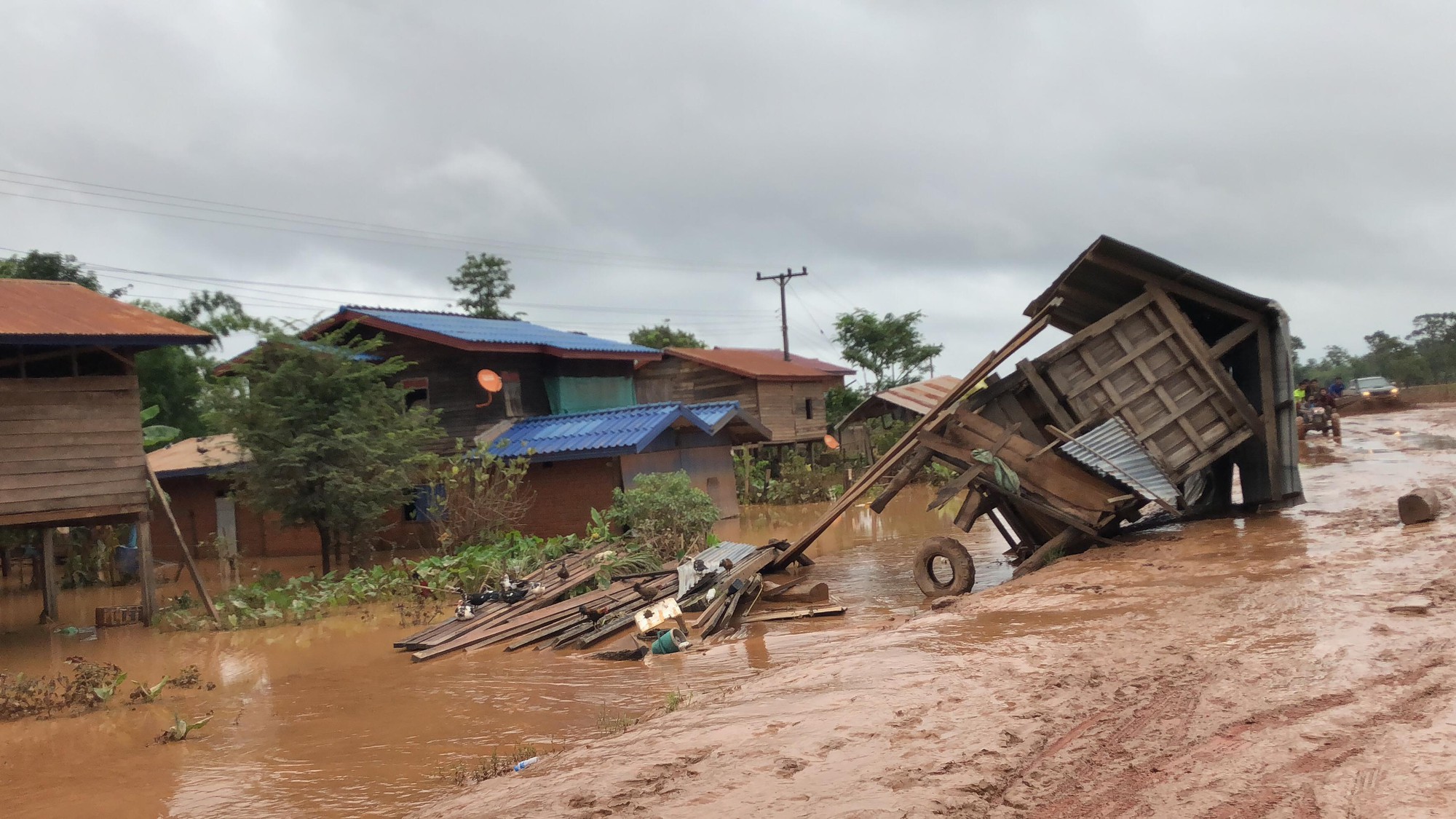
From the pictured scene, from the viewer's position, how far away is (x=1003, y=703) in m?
6.05

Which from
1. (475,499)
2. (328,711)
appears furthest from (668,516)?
(328,711)

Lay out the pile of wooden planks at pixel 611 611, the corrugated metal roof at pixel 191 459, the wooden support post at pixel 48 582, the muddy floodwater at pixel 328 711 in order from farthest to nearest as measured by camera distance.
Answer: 1. the corrugated metal roof at pixel 191 459
2. the wooden support post at pixel 48 582
3. the pile of wooden planks at pixel 611 611
4. the muddy floodwater at pixel 328 711

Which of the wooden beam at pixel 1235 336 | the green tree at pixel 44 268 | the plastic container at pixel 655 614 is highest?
the green tree at pixel 44 268

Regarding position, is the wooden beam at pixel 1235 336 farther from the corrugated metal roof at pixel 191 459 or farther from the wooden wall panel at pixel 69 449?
the corrugated metal roof at pixel 191 459

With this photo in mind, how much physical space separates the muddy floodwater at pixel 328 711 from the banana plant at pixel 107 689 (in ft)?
0.71

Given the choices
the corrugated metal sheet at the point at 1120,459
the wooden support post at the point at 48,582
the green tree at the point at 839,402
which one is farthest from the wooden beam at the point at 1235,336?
the green tree at the point at 839,402

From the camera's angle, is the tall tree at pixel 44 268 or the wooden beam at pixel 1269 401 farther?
the tall tree at pixel 44 268

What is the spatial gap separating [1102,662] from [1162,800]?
262 centimetres

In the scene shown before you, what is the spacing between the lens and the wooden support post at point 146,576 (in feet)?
48.4

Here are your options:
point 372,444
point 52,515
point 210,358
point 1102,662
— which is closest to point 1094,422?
point 1102,662

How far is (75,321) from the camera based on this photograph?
14.1 m

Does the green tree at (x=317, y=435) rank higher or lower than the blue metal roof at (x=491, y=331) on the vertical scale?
lower

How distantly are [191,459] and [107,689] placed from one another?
17356 mm

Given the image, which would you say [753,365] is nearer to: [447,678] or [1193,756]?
[447,678]
